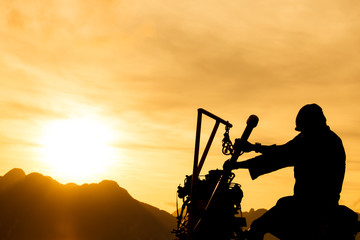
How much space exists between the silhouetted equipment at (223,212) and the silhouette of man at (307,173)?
0.08 meters

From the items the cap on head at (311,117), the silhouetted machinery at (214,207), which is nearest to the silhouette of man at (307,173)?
the cap on head at (311,117)

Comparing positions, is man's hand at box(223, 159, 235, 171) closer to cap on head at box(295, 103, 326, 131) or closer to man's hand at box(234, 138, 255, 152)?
man's hand at box(234, 138, 255, 152)

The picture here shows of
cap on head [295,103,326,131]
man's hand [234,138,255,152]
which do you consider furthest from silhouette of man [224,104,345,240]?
man's hand [234,138,255,152]

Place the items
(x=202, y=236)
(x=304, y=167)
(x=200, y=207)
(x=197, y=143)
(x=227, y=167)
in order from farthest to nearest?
(x=202, y=236) < (x=200, y=207) < (x=197, y=143) < (x=227, y=167) < (x=304, y=167)

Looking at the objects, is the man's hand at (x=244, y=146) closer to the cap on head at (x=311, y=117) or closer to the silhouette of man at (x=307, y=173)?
the silhouette of man at (x=307, y=173)

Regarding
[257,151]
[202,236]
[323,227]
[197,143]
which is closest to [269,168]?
[257,151]

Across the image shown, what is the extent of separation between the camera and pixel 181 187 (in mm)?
12469

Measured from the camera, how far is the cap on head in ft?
17.0

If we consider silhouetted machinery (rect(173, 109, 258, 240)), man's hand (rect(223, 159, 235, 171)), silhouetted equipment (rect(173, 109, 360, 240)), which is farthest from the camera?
silhouetted machinery (rect(173, 109, 258, 240))

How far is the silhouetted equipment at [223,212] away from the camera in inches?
181

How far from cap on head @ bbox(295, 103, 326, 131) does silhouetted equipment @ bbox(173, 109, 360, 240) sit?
1.0 inches

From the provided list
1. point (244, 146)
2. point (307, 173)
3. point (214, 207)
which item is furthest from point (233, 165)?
point (214, 207)

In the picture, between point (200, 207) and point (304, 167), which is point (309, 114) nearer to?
point (304, 167)

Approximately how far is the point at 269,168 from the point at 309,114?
875 millimetres
